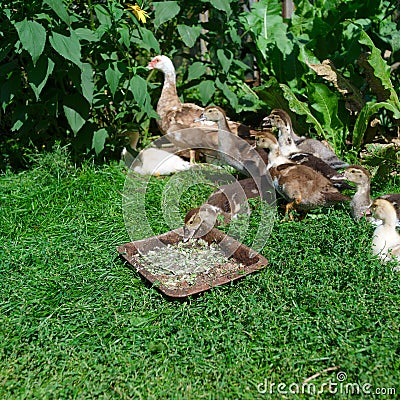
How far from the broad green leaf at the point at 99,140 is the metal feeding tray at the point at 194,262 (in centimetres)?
159

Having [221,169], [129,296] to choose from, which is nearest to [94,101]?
[221,169]

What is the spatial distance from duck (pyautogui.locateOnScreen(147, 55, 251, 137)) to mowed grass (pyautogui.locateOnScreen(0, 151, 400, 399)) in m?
1.88

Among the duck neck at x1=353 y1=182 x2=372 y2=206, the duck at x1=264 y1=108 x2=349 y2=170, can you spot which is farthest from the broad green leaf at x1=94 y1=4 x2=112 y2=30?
the duck neck at x1=353 y1=182 x2=372 y2=206

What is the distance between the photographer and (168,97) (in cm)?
596

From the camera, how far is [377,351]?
9.19ft

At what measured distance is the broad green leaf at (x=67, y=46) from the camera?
4.45m

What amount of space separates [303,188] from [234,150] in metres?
1.04

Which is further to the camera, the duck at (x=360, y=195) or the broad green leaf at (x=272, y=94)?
the broad green leaf at (x=272, y=94)

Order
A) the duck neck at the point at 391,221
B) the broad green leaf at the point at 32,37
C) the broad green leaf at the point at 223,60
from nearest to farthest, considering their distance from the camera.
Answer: the duck neck at the point at 391,221 → the broad green leaf at the point at 32,37 → the broad green leaf at the point at 223,60

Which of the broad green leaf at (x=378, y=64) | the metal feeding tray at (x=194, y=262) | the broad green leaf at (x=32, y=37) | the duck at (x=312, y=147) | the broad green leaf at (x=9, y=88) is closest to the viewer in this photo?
the metal feeding tray at (x=194, y=262)

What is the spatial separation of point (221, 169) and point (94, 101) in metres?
1.37

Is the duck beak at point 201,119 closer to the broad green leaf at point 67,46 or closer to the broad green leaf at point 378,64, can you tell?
the broad green leaf at point 67,46

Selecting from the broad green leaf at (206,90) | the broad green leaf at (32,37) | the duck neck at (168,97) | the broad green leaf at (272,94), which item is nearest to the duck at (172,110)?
the duck neck at (168,97)

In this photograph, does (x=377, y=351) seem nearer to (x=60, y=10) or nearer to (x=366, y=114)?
(x=366, y=114)
